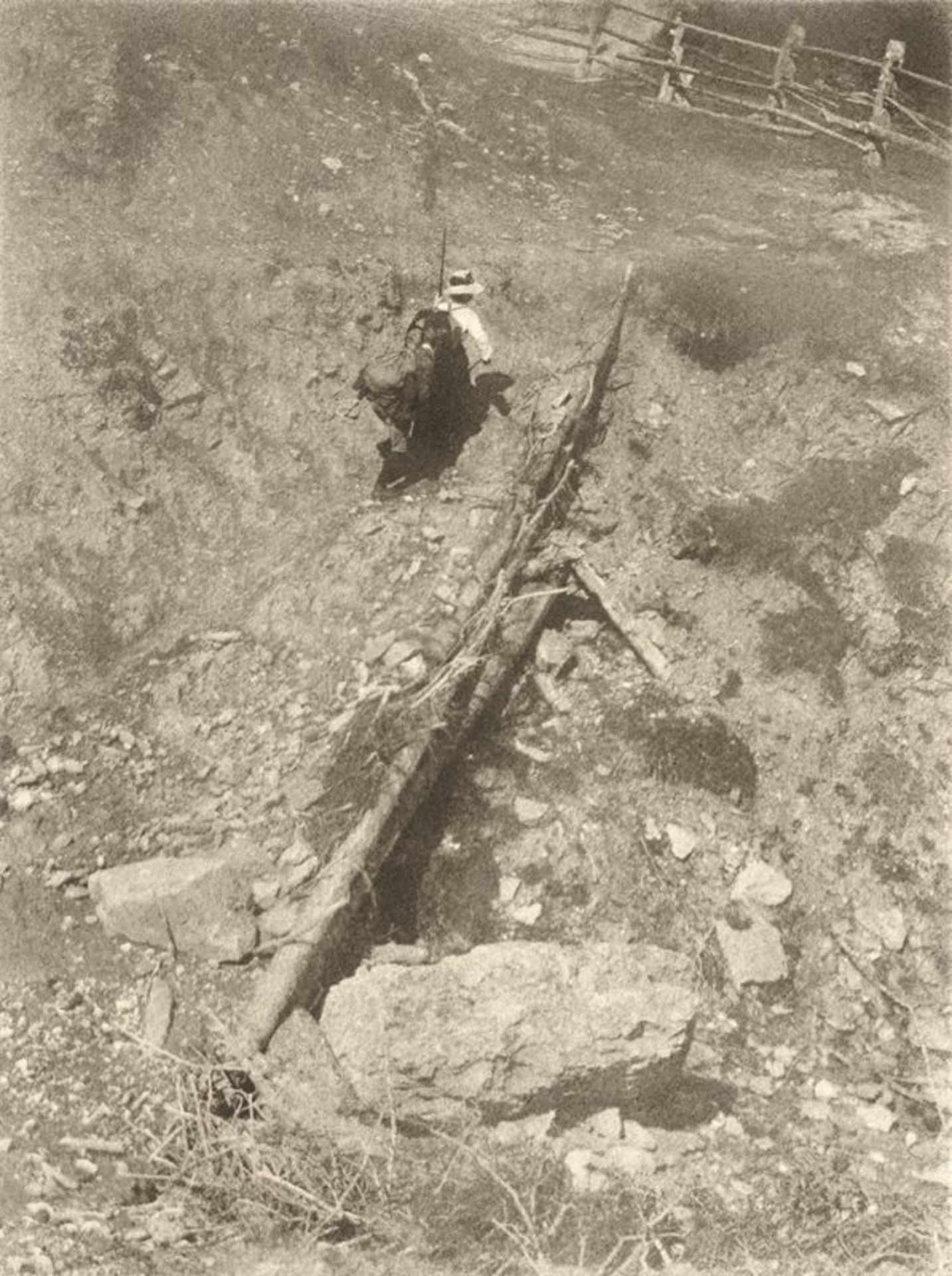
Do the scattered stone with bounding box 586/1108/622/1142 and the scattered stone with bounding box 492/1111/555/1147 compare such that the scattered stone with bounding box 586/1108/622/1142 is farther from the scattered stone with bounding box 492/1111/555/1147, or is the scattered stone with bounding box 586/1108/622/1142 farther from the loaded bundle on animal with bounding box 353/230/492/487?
the loaded bundle on animal with bounding box 353/230/492/487

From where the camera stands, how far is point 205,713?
573 cm

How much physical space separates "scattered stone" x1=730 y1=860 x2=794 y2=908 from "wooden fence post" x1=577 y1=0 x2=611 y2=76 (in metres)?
9.18

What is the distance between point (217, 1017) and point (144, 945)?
1.82 ft

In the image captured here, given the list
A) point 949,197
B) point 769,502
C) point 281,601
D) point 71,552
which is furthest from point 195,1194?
point 949,197

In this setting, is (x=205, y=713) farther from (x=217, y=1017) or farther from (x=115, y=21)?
(x=115, y=21)

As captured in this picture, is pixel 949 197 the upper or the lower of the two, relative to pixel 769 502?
upper

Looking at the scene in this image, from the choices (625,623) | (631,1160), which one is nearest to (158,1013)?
(631,1160)

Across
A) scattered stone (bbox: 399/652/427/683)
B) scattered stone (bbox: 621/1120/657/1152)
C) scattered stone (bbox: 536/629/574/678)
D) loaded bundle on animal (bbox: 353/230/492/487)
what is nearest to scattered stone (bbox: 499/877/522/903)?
scattered stone (bbox: 399/652/427/683)

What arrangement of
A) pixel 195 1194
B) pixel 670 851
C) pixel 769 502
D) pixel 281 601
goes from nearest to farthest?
pixel 195 1194, pixel 670 851, pixel 281 601, pixel 769 502

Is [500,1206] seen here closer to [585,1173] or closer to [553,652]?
[585,1173]

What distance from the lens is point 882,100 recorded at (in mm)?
10234

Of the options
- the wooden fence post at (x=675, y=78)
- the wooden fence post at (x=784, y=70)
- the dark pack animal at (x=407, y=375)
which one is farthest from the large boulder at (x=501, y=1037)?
the wooden fence post at (x=675, y=78)

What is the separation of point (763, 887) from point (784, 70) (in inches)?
352

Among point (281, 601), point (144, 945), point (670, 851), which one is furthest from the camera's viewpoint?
point (281, 601)
